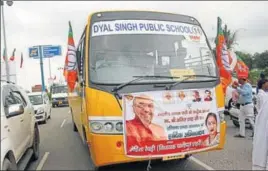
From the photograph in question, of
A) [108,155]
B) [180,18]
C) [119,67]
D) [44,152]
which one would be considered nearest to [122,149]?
[108,155]

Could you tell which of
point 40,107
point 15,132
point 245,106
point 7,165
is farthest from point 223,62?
point 40,107

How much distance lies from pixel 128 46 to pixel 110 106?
1.13m

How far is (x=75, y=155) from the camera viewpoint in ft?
27.9

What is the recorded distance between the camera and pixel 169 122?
5512 millimetres

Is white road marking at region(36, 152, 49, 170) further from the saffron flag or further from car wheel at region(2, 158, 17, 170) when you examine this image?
the saffron flag

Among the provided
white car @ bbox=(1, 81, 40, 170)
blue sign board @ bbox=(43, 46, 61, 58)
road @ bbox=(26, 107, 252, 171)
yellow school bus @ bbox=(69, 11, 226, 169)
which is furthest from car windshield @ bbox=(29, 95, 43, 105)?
blue sign board @ bbox=(43, 46, 61, 58)

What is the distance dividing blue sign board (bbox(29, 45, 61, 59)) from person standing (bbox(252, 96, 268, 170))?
38336 millimetres

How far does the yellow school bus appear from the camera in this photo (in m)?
5.38

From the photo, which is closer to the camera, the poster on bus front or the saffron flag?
the poster on bus front

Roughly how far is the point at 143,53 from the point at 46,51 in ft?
123

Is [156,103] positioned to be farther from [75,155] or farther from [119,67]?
[75,155]

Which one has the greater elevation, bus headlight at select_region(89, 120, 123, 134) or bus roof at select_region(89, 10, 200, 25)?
bus roof at select_region(89, 10, 200, 25)

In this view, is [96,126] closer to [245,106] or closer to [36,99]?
[245,106]

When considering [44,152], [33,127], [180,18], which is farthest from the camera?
[44,152]
